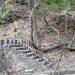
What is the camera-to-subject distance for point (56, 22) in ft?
49.3

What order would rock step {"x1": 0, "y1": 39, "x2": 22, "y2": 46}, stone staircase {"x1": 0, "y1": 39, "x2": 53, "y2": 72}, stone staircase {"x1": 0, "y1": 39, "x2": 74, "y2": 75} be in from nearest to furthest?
stone staircase {"x1": 0, "y1": 39, "x2": 74, "y2": 75}, stone staircase {"x1": 0, "y1": 39, "x2": 53, "y2": 72}, rock step {"x1": 0, "y1": 39, "x2": 22, "y2": 46}

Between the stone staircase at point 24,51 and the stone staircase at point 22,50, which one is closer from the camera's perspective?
the stone staircase at point 24,51

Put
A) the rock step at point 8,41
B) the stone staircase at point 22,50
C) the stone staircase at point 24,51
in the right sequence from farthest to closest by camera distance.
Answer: the rock step at point 8,41 → the stone staircase at point 22,50 → the stone staircase at point 24,51

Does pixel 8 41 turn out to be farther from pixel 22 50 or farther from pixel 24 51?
pixel 24 51

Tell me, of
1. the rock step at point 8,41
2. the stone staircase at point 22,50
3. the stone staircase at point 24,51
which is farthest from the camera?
the rock step at point 8,41

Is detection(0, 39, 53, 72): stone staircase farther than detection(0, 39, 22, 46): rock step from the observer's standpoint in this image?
No

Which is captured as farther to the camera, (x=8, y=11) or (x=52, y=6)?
(x=8, y=11)

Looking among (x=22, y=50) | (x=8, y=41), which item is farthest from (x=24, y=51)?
→ (x=8, y=41)

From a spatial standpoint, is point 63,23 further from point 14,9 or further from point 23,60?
point 23,60

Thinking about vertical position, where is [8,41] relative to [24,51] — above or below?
above

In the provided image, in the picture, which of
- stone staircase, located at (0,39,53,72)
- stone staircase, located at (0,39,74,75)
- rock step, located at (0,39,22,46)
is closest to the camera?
stone staircase, located at (0,39,74,75)

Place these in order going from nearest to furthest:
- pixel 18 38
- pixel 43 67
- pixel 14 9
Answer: pixel 43 67 → pixel 18 38 → pixel 14 9

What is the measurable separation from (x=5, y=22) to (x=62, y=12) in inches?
110

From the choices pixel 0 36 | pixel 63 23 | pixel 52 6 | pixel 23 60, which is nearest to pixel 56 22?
pixel 63 23
